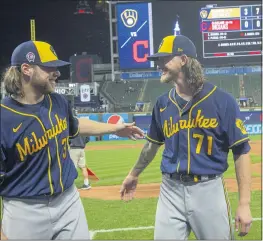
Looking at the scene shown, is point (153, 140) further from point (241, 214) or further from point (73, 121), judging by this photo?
point (241, 214)

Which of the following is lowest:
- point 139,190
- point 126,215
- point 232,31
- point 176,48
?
point 139,190

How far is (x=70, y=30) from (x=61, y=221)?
37.9 m

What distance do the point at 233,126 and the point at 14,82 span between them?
1465mm

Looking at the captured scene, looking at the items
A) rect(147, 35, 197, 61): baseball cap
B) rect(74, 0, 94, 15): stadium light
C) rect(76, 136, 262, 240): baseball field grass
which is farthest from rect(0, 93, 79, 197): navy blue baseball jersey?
rect(74, 0, 94, 15): stadium light

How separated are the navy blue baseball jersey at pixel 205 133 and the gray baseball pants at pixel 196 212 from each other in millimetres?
111

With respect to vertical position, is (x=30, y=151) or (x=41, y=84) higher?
(x=41, y=84)

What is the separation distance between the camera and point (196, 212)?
3.09 m

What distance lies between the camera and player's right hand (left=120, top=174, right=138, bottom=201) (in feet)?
12.1

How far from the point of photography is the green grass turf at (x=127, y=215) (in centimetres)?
586

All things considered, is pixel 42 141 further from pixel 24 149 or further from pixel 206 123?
pixel 206 123

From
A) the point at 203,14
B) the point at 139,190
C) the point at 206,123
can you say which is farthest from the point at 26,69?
the point at 203,14

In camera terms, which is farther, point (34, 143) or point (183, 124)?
point (183, 124)

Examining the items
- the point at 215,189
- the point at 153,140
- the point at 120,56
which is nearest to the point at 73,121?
the point at 153,140

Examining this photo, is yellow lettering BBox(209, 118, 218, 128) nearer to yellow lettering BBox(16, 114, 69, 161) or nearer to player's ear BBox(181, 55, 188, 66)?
player's ear BBox(181, 55, 188, 66)
